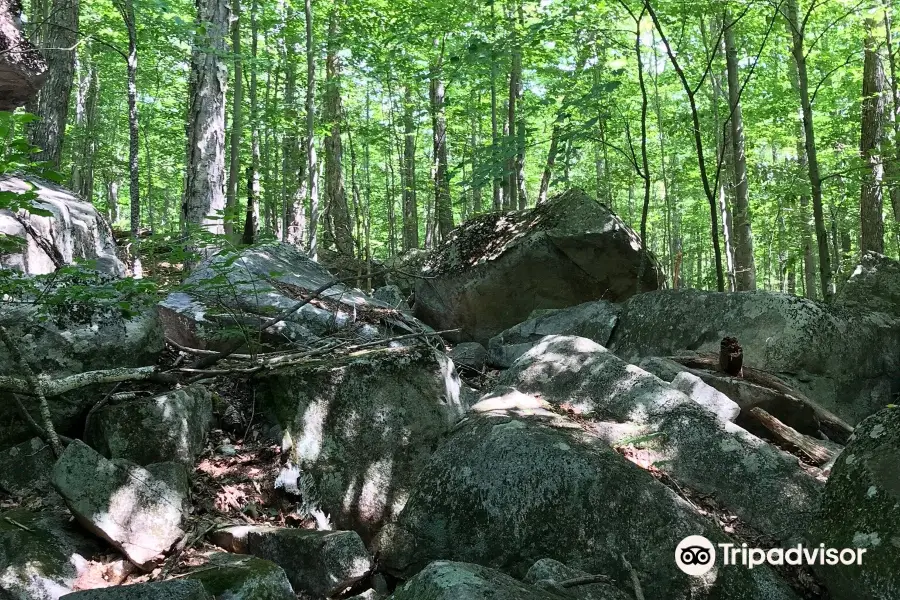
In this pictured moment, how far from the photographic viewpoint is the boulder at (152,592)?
2.30m

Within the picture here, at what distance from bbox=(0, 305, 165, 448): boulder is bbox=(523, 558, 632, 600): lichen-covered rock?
308 centimetres

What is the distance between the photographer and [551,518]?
313 centimetres

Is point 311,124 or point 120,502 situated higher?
point 311,124

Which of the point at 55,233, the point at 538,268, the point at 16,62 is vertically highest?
the point at 16,62

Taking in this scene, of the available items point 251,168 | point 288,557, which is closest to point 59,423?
point 288,557

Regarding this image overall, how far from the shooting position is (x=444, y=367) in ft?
14.9

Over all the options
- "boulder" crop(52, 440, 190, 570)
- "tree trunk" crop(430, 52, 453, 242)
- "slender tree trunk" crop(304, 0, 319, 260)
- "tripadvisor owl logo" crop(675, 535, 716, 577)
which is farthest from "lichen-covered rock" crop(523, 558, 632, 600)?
"tree trunk" crop(430, 52, 453, 242)

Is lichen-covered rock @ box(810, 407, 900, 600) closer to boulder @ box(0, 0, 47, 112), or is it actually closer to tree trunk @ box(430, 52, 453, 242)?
boulder @ box(0, 0, 47, 112)

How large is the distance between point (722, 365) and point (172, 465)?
15.1 feet

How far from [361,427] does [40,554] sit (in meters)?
1.89

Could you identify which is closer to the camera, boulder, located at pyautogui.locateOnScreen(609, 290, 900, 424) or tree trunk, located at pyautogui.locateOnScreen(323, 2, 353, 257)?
boulder, located at pyautogui.locateOnScreen(609, 290, 900, 424)

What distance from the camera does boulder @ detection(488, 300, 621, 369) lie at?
284 inches

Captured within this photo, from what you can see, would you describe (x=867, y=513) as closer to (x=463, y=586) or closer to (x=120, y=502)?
(x=463, y=586)

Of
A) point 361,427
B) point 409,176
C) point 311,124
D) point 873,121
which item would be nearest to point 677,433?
point 361,427
